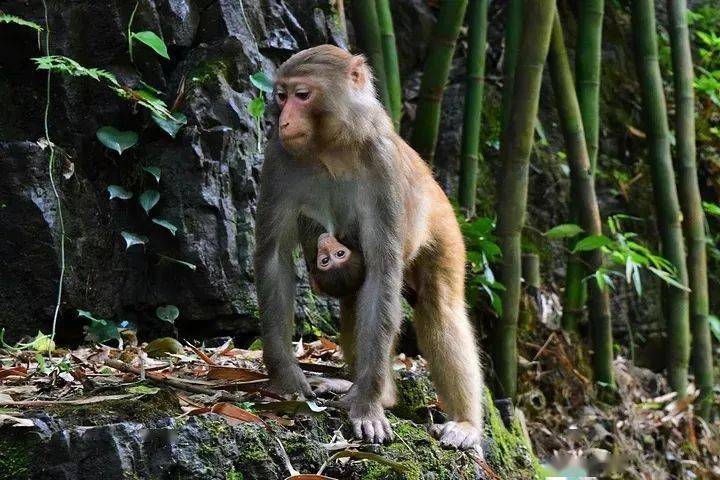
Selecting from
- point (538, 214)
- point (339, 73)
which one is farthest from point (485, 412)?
point (538, 214)

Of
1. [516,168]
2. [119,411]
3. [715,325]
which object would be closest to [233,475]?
[119,411]

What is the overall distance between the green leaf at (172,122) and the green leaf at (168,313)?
3.33 ft

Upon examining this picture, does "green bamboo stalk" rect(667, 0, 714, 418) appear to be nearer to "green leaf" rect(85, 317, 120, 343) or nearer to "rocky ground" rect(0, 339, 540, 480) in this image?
"rocky ground" rect(0, 339, 540, 480)

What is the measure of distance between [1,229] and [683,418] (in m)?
5.33

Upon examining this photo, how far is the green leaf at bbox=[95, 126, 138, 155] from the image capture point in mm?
5961

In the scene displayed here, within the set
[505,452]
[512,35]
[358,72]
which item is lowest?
[505,452]

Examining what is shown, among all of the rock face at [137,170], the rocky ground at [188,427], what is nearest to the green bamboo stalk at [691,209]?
the rocky ground at [188,427]

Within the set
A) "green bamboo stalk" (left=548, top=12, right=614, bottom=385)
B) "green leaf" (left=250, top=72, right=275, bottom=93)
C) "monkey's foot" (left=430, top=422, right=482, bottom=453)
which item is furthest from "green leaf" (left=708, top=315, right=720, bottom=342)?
"monkey's foot" (left=430, top=422, right=482, bottom=453)

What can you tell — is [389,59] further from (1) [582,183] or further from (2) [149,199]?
(2) [149,199]

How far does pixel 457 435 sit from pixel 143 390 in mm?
1454

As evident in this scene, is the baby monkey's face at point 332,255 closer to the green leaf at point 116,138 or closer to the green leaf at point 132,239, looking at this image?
the green leaf at point 132,239

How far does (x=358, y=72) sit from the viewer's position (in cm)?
459

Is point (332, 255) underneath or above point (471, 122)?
underneath

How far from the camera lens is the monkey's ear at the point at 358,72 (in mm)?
4543
